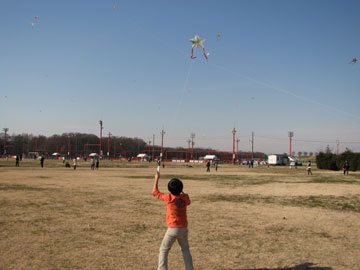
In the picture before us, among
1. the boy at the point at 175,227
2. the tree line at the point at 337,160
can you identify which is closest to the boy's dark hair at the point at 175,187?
the boy at the point at 175,227

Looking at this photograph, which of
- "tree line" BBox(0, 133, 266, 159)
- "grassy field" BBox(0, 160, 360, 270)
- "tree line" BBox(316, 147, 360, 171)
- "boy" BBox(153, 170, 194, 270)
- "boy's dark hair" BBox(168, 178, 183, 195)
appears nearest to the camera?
"boy" BBox(153, 170, 194, 270)

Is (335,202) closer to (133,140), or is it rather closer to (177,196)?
(177,196)

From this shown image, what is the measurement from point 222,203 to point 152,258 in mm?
7890

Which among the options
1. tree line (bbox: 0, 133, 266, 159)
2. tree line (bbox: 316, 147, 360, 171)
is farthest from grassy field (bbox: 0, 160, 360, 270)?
tree line (bbox: 0, 133, 266, 159)

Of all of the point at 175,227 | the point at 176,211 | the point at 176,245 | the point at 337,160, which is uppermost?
the point at 176,211

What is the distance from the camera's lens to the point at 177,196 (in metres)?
5.26

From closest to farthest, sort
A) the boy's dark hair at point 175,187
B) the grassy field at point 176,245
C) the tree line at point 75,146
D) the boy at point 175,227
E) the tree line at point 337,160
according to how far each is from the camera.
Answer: the boy at point 175,227, the boy's dark hair at point 175,187, the grassy field at point 176,245, the tree line at point 337,160, the tree line at point 75,146

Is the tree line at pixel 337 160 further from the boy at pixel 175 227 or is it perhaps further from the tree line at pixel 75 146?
the tree line at pixel 75 146

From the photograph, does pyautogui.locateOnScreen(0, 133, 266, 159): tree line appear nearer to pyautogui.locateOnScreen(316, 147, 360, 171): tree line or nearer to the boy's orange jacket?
pyautogui.locateOnScreen(316, 147, 360, 171): tree line

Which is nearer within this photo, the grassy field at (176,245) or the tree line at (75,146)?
the grassy field at (176,245)

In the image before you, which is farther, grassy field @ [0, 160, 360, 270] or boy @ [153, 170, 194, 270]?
grassy field @ [0, 160, 360, 270]

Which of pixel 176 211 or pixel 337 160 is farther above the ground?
pixel 176 211

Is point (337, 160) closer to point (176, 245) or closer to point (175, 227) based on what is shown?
point (176, 245)

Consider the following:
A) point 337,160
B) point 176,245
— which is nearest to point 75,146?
point 337,160
